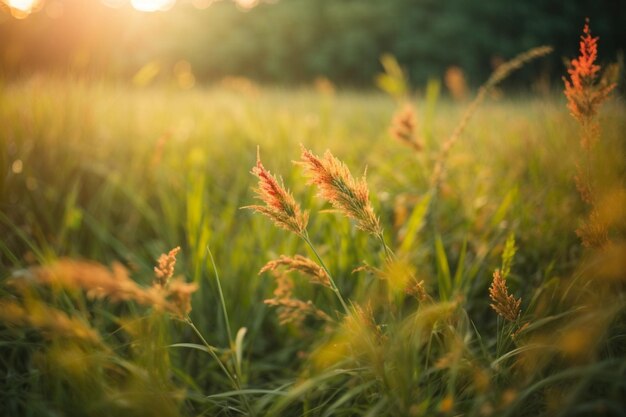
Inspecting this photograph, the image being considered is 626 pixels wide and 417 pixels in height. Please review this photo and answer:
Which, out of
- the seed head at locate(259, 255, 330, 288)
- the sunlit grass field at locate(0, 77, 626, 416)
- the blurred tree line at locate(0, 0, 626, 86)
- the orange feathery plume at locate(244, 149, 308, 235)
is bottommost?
the sunlit grass field at locate(0, 77, 626, 416)

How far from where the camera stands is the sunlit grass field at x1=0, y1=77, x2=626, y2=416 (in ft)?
2.13

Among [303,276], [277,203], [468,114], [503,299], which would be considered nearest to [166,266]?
[277,203]

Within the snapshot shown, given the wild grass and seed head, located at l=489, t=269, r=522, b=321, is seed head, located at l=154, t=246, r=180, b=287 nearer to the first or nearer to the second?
the wild grass

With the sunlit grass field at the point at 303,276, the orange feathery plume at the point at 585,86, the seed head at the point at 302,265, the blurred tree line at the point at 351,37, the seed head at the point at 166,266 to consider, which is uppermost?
the blurred tree line at the point at 351,37

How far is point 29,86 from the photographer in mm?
2209

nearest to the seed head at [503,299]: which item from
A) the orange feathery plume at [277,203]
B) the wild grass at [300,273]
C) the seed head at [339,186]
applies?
the wild grass at [300,273]

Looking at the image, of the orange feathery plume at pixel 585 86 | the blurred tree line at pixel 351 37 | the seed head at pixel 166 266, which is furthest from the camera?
the blurred tree line at pixel 351 37

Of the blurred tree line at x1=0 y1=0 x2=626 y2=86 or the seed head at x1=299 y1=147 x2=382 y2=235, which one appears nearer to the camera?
the seed head at x1=299 y1=147 x2=382 y2=235

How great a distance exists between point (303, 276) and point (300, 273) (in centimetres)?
34

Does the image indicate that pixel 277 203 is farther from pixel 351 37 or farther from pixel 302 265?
pixel 351 37

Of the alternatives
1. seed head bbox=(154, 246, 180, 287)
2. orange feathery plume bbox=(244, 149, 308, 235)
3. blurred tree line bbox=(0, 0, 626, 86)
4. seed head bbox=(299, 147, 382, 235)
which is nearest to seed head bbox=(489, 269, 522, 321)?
seed head bbox=(299, 147, 382, 235)

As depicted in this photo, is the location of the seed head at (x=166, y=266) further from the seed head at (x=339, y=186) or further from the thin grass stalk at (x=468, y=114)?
the thin grass stalk at (x=468, y=114)

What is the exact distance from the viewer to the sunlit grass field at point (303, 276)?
65 centimetres

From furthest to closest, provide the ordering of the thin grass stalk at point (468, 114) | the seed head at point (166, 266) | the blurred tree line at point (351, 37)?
the blurred tree line at point (351, 37) < the thin grass stalk at point (468, 114) < the seed head at point (166, 266)
